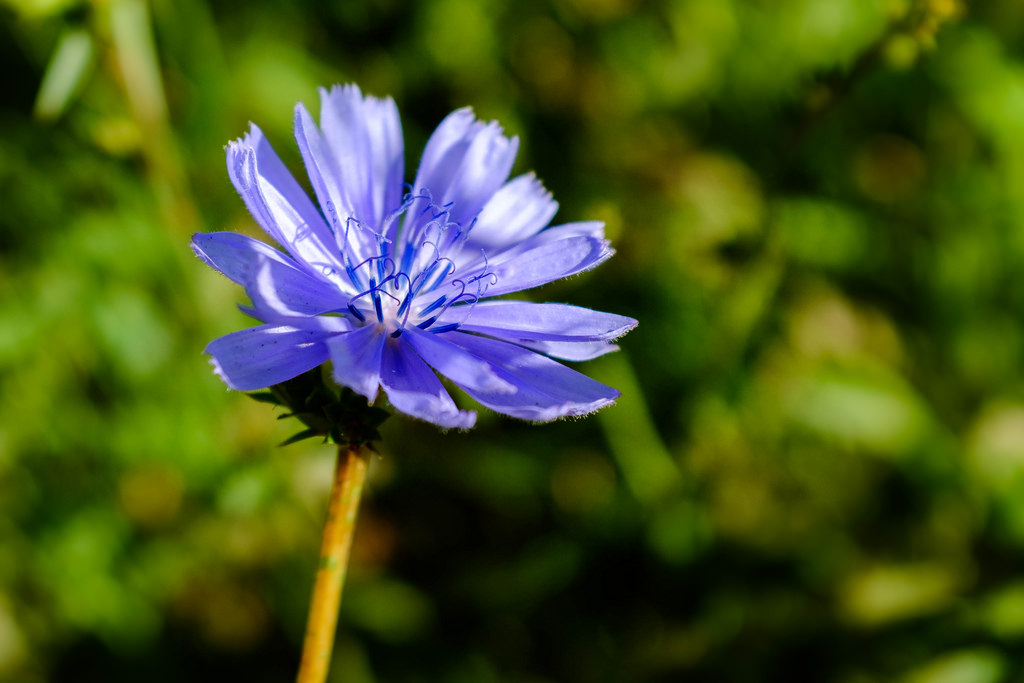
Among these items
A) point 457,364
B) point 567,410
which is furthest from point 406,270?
point 567,410

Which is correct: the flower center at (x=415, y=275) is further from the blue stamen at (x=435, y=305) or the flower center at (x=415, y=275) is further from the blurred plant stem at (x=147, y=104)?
the blurred plant stem at (x=147, y=104)

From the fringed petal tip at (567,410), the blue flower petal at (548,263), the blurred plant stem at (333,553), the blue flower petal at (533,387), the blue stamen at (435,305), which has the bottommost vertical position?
the blurred plant stem at (333,553)

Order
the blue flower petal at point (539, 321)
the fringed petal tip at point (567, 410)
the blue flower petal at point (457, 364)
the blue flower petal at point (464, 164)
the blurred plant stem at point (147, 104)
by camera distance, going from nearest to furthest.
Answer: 1. the fringed petal tip at point (567, 410)
2. the blue flower petal at point (457, 364)
3. the blue flower petal at point (539, 321)
4. the blue flower petal at point (464, 164)
5. the blurred plant stem at point (147, 104)

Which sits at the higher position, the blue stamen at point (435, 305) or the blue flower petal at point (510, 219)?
the blue flower petal at point (510, 219)

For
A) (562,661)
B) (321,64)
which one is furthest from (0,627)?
(321,64)

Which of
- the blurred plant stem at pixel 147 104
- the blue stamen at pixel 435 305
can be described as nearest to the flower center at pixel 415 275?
the blue stamen at pixel 435 305

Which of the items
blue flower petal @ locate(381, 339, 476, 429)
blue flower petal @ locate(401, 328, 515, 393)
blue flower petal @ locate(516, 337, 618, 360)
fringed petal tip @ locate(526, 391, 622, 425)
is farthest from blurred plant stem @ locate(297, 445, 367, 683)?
blue flower petal @ locate(516, 337, 618, 360)

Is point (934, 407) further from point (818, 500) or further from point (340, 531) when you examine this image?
point (340, 531)

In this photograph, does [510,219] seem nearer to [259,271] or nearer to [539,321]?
[539,321]
